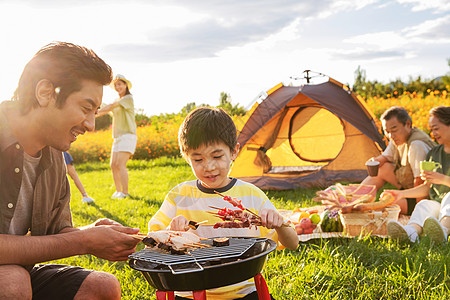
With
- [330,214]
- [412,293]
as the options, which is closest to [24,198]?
[412,293]

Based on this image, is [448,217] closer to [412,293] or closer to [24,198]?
[412,293]

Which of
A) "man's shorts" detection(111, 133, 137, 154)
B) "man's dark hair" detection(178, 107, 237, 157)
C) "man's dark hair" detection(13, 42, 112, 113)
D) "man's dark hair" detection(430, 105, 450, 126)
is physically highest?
"man's dark hair" detection(13, 42, 112, 113)

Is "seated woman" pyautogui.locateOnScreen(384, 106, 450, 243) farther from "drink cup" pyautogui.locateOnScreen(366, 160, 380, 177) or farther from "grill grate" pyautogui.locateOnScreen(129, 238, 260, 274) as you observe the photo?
"grill grate" pyautogui.locateOnScreen(129, 238, 260, 274)

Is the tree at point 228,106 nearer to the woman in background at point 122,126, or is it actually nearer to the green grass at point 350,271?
the woman in background at point 122,126

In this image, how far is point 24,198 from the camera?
89.1 inches

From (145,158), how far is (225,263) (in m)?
11.7

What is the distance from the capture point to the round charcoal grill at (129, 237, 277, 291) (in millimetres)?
1694

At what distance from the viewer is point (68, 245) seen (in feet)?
6.79

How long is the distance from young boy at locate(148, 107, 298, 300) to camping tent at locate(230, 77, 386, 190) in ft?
15.8

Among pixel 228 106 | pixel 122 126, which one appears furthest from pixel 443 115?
pixel 228 106

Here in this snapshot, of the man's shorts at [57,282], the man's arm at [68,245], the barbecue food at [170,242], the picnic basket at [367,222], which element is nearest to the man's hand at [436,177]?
the picnic basket at [367,222]

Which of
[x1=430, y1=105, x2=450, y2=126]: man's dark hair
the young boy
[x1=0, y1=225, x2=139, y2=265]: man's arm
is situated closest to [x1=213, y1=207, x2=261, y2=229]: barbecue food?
the young boy

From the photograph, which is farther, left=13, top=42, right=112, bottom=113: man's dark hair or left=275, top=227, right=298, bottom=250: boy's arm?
left=275, top=227, right=298, bottom=250: boy's arm

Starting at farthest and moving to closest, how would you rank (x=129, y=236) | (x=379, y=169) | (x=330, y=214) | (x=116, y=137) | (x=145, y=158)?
(x=145, y=158)
(x=116, y=137)
(x=379, y=169)
(x=330, y=214)
(x=129, y=236)
